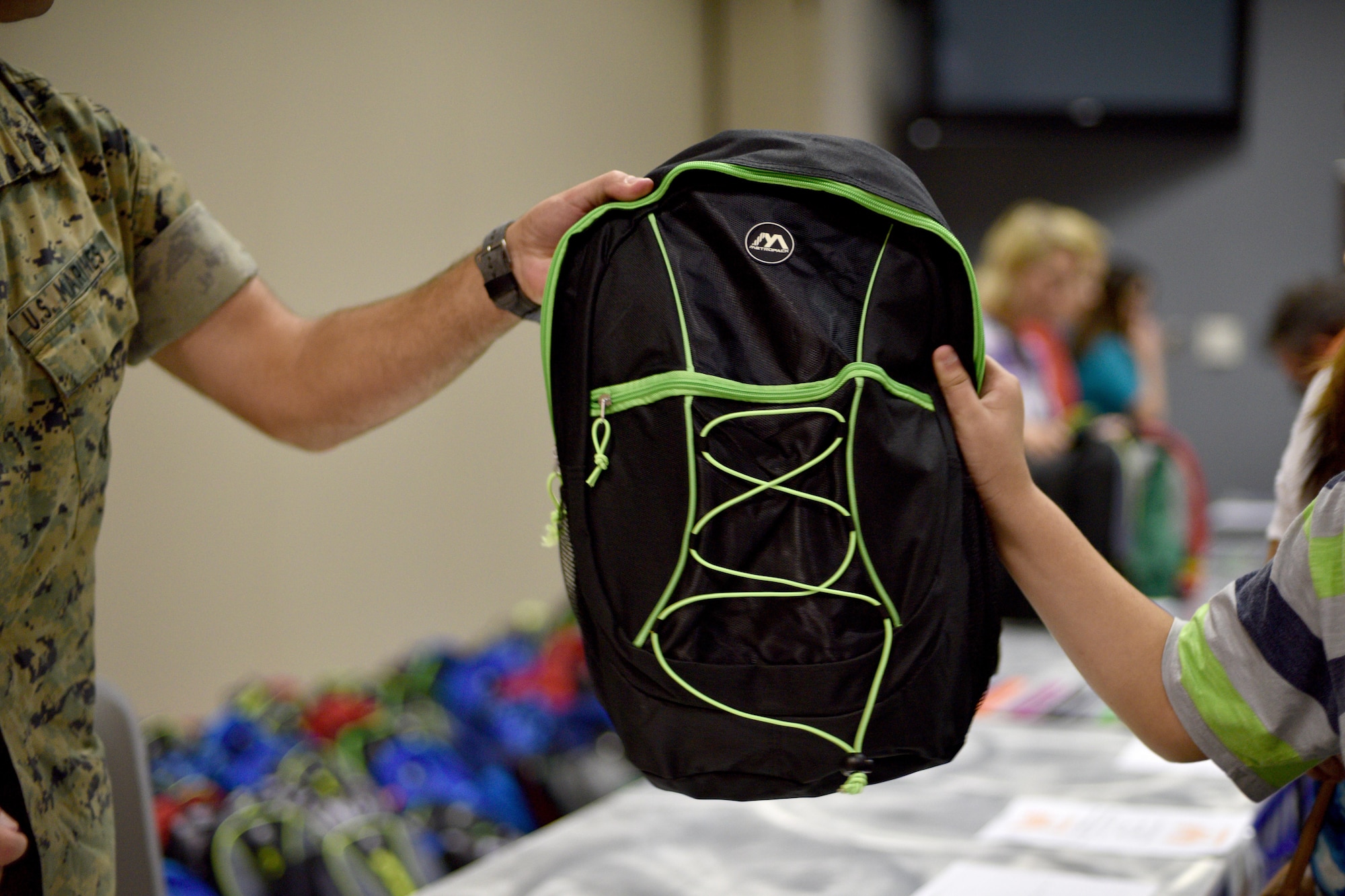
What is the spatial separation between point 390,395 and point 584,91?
3.01m

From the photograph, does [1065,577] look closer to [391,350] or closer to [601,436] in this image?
[601,436]

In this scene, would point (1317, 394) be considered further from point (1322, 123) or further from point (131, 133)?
point (1322, 123)

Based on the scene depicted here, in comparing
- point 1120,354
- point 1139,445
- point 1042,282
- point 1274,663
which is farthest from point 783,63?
point 1274,663

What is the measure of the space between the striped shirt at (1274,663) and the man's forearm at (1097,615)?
0.07 ft

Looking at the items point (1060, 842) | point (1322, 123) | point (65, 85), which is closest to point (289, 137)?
point (65, 85)

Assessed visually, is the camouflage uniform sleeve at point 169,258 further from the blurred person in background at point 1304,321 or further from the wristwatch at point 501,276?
the blurred person in background at point 1304,321

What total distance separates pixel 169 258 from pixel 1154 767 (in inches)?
61.4

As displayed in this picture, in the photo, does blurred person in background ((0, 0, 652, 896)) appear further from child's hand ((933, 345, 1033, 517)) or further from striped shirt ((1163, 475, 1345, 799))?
striped shirt ((1163, 475, 1345, 799))

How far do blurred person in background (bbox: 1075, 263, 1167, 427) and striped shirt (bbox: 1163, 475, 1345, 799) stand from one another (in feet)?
11.1

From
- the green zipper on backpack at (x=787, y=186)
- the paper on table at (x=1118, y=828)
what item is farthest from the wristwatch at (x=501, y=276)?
the paper on table at (x=1118, y=828)

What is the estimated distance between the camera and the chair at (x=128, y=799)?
49.0 inches

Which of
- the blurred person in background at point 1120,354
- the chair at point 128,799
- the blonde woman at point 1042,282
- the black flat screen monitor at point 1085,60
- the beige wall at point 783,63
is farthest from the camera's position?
the black flat screen monitor at point 1085,60

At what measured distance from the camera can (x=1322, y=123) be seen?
5543mm

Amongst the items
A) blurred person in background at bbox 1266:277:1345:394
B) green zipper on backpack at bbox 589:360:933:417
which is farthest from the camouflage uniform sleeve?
blurred person in background at bbox 1266:277:1345:394
